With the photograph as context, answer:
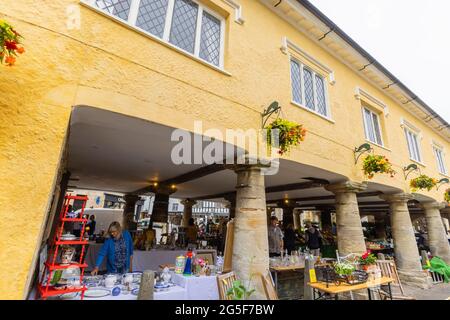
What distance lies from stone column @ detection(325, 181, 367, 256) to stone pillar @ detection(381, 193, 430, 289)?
11.1ft

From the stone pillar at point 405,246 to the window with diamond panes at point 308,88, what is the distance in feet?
17.8

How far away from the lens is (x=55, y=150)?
2961 millimetres

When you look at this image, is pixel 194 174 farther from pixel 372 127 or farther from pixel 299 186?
pixel 372 127

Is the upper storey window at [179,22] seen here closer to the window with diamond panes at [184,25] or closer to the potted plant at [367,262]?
the window with diamond panes at [184,25]

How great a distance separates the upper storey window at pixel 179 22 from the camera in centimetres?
414

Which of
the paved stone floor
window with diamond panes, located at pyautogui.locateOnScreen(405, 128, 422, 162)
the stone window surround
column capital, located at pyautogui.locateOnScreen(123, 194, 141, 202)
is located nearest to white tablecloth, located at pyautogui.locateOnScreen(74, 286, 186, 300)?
the stone window surround

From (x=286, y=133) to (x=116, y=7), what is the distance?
12.8 feet

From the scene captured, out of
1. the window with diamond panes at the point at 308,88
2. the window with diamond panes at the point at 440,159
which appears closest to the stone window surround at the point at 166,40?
the window with diamond panes at the point at 308,88

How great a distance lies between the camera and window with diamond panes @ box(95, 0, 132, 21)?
3.96m

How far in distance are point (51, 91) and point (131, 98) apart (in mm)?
1000

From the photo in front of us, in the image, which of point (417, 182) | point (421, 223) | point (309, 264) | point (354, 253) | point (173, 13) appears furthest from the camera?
point (421, 223)

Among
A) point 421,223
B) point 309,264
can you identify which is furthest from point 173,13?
point 421,223

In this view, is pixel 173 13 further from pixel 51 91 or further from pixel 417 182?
pixel 417 182
